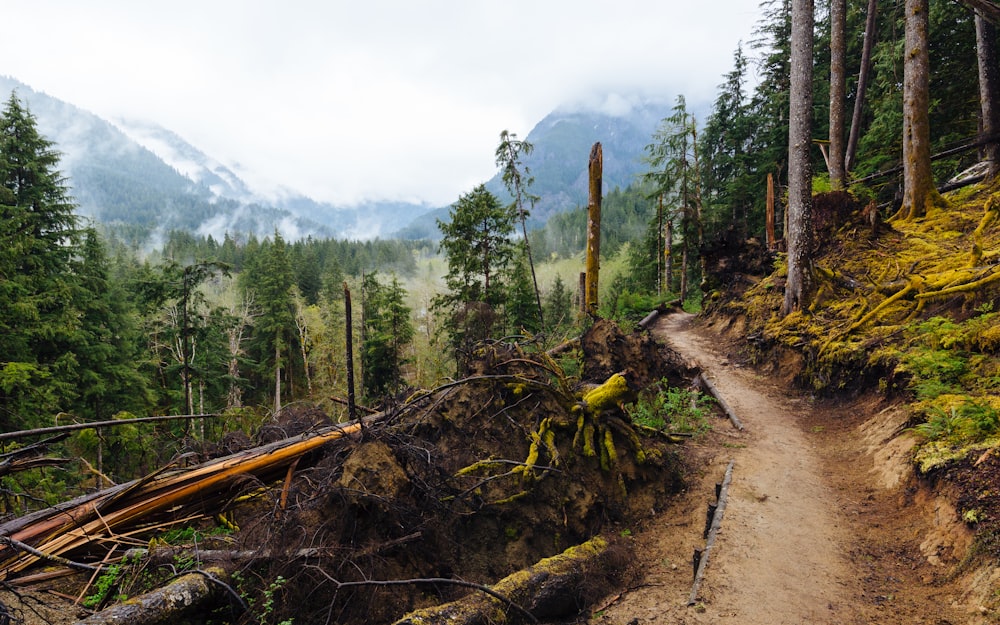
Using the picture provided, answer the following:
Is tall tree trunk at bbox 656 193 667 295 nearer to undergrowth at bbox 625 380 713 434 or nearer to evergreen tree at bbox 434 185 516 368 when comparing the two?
evergreen tree at bbox 434 185 516 368

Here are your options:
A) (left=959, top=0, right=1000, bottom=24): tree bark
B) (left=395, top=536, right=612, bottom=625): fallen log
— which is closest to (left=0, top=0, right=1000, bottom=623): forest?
(left=395, top=536, right=612, bottom=625): fallen log

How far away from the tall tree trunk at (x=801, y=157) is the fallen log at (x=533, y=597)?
9.22 metres

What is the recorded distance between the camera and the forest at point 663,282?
254 inches

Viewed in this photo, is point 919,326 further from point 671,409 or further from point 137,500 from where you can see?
point 137,500

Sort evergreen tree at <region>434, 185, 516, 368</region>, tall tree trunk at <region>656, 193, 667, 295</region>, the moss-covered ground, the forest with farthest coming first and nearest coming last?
tall tree trunk at <region>656, 193, 667, 295</region> < evergreen tree at <region>434, 185, 516, 368</region> < the forest < the moss-covered ground

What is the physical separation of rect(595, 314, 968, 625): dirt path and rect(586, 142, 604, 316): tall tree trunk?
8133mm

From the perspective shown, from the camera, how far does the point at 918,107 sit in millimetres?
10578

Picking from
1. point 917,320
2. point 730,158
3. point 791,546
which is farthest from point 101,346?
point 730,158

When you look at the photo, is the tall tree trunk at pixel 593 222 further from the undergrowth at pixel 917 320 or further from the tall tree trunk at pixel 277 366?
the tall tree trunk at pixel 277 366

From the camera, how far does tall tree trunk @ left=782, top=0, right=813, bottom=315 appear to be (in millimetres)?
10062

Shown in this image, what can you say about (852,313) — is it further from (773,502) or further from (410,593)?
(410,593)

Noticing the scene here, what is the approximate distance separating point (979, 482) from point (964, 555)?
666 millimetres

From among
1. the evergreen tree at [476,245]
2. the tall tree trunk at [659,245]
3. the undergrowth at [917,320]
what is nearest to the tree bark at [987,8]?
the undergrowth at [917,320]

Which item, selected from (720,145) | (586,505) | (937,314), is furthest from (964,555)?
(720,145)
